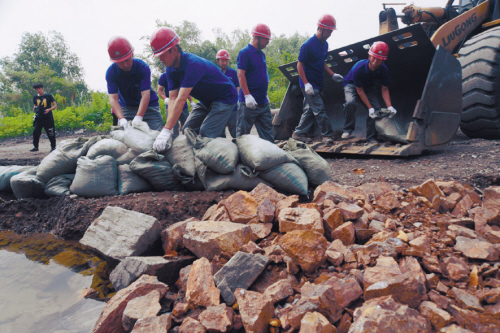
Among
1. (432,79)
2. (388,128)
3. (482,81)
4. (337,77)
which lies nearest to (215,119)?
(388,128)

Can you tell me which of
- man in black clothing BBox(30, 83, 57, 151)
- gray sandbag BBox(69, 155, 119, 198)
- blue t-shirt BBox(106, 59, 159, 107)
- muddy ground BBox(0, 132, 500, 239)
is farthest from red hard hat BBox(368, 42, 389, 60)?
man in black clothing BBox(30, 83, 57, 151)

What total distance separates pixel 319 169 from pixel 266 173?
0.48m

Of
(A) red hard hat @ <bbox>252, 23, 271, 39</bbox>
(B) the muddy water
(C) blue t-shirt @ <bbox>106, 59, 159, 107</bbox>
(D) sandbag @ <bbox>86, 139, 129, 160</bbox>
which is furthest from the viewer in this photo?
(A) red hard hat @ <bbox>252, 23, 271, 39</bbox>

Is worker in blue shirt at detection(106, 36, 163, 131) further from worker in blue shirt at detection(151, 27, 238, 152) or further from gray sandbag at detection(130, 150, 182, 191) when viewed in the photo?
gray sandbag at detection(130, 150, 182, 191)

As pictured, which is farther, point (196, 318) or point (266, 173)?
point (266, 173)

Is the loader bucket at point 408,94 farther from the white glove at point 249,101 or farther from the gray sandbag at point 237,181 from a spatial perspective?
the gray sandbag at point 237,181

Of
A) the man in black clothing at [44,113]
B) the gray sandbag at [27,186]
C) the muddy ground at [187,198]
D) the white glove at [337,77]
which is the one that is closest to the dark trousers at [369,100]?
the white glove at [337,77]

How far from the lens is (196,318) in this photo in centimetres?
126

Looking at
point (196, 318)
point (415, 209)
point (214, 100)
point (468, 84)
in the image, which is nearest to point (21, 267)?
point (196, 318)

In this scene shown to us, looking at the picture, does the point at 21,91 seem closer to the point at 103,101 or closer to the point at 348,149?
the point at 103,101

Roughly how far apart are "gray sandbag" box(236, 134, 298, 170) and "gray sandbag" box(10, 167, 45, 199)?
1.90 meters

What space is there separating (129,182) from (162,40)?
1.25 metres

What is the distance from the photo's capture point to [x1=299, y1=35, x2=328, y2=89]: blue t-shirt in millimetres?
4195

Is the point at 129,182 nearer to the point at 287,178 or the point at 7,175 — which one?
the point at 287,178
